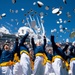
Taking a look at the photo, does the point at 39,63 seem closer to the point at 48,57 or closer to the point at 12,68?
the point at 48,57

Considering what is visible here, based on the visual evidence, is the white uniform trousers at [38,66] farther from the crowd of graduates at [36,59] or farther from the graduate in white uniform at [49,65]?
the graduate in white uniform at [49,65]

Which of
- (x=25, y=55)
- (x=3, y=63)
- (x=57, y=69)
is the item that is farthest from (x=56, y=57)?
(x=3, y=63)

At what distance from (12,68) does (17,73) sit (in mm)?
784

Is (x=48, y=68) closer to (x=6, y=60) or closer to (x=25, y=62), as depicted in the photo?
(x=25, y=62)

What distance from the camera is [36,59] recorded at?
45.9 ft

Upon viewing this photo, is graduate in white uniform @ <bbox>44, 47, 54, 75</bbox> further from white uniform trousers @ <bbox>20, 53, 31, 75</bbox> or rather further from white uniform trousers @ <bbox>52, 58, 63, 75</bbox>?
white uniform trousers @ <bbox>20, 53, 31, 75</bbox>

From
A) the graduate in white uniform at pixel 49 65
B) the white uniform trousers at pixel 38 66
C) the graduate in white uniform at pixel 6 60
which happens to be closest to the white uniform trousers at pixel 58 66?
the white uniform trousers at pixel 38 66

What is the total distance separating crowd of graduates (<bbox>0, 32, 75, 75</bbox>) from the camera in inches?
497

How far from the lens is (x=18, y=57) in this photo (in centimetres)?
1373

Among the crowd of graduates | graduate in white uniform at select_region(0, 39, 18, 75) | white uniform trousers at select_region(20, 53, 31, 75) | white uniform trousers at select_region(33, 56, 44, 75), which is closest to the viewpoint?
graduate in white uniform at select_region(0, 39, 18, 75)

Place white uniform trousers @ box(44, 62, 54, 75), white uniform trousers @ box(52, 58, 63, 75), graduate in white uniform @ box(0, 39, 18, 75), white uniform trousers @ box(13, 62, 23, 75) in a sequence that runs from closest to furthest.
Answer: graduate in white uniform @ box(0, 39, 18, 75) → white uniform trousers @ box(52, 58, 63, 75) → white uniform trousers @ box(13, 62, 23, 75) → white uniform trousers @ box(44, 62, 54, 75)

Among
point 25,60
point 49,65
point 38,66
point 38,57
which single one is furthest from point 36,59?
point 25,60

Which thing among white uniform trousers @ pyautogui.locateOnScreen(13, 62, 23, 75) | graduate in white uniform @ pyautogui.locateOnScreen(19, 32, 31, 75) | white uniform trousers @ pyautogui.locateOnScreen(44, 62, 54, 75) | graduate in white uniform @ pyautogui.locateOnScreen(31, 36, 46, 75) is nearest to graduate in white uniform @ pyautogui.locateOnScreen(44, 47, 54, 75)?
white uniform trousers @ pyautogui.locateOnScreen(44, 62, 54, 75)

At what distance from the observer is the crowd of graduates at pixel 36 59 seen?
1262 cm
